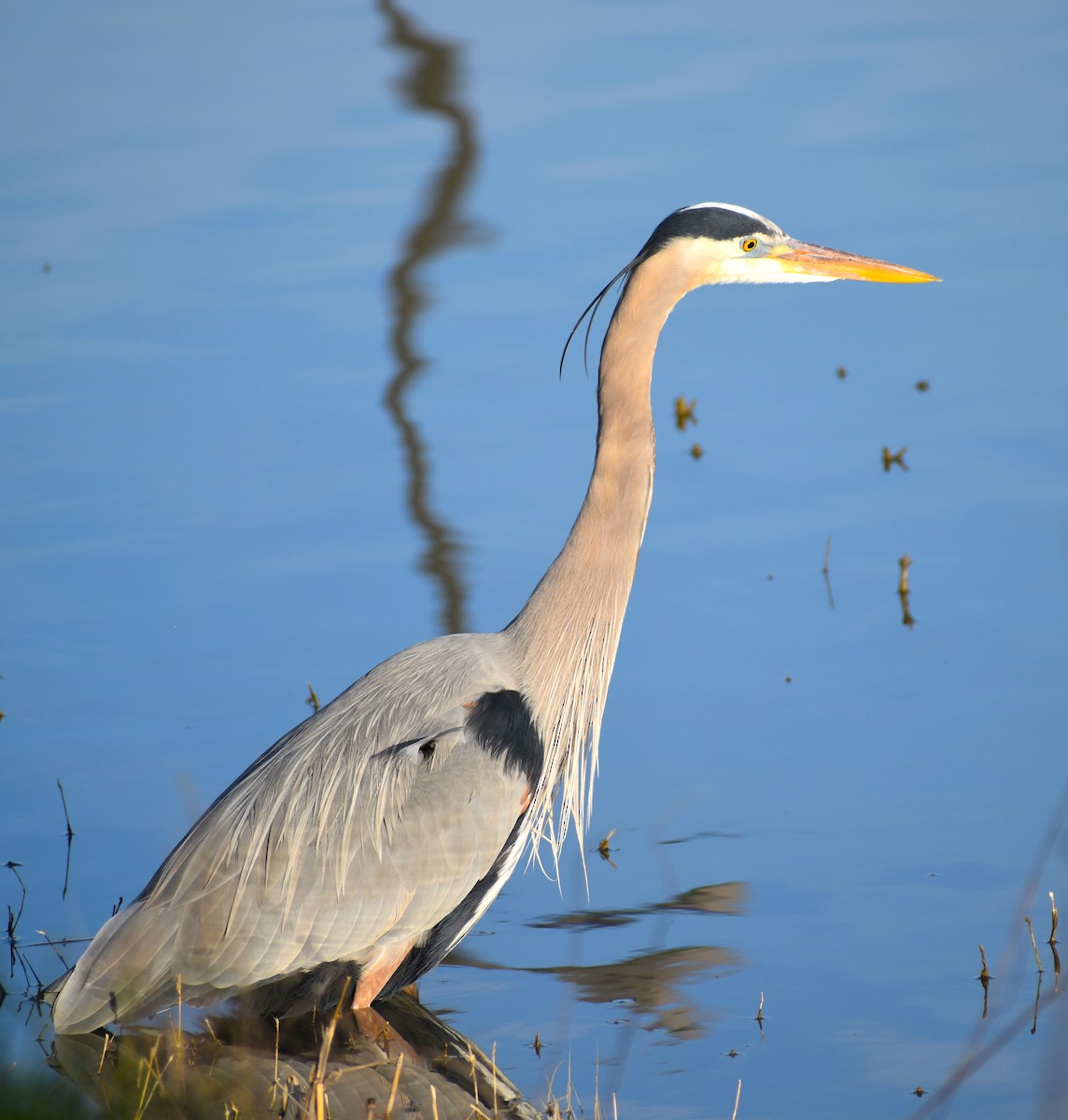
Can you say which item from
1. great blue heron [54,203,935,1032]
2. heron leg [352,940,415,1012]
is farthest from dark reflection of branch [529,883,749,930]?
heron leg [352,940,415,1012]

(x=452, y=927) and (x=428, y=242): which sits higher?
(x=428, y=242)

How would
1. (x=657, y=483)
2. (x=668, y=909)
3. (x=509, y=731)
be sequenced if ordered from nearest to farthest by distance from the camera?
(x=509, y=731), (x=668, y=909), (x=657, y=483)

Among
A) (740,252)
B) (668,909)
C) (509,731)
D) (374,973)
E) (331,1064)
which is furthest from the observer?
(668,909)

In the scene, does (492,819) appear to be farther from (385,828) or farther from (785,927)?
(785,927)

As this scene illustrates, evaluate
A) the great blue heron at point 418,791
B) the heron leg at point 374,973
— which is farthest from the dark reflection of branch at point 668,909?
the heron leg at point 374,973

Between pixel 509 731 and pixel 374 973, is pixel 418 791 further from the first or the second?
pixel 374 973

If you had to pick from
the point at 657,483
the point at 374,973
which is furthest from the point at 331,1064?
the point at 657,483

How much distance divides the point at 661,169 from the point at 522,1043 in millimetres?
7661

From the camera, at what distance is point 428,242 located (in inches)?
448

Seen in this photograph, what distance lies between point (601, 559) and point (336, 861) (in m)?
1.20

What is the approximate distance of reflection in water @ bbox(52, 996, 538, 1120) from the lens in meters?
4.62

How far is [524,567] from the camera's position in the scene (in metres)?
7.71

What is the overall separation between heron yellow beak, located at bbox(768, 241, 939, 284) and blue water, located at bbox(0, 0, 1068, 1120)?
1736mm

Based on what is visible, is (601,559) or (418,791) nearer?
(418,791)
